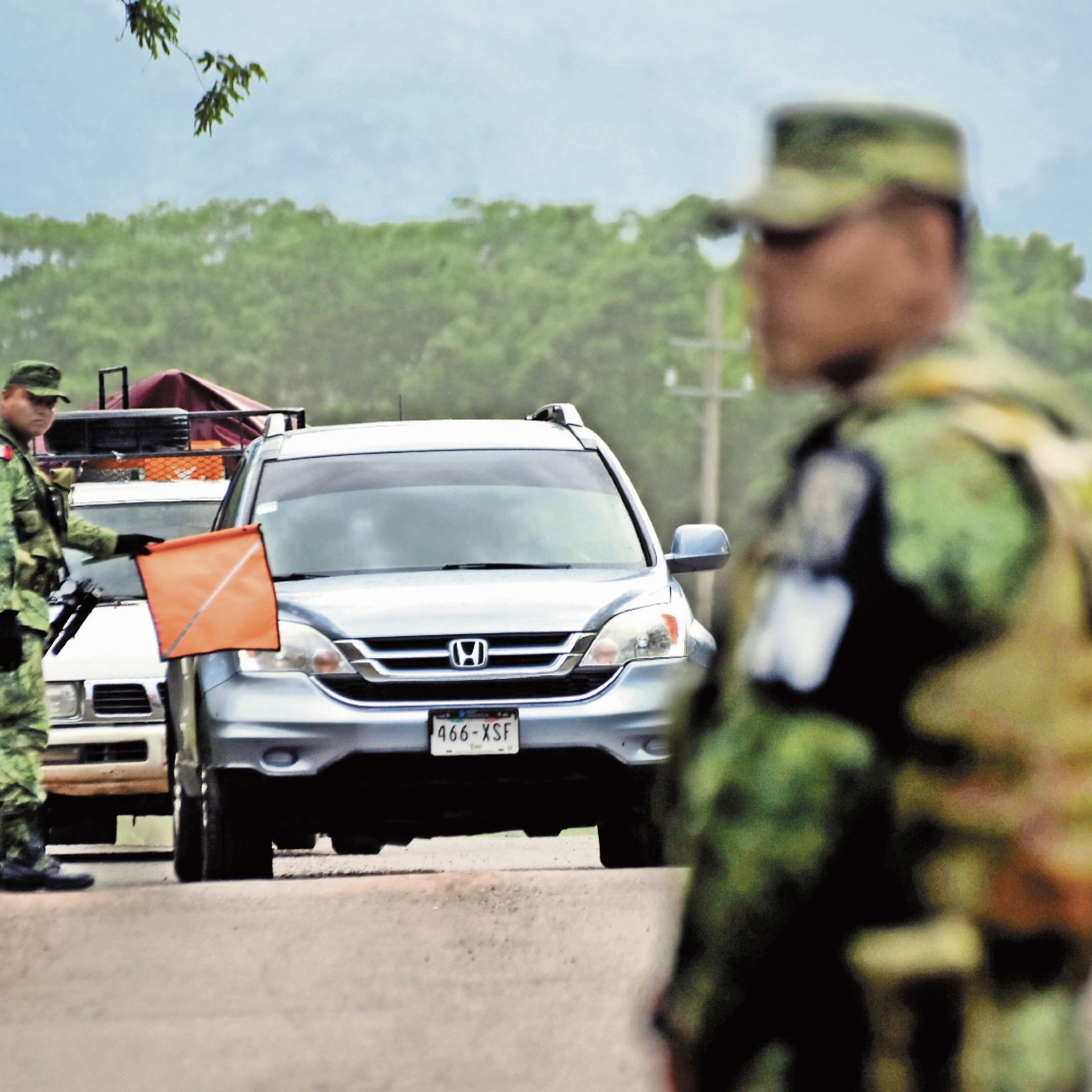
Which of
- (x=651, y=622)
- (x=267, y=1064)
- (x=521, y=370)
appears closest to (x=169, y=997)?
(x=267, y=1064)

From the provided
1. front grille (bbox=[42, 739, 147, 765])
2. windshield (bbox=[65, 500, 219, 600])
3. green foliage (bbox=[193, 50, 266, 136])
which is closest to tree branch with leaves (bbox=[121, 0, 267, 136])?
green foliage (bbox=[193, 50, 266, 136])

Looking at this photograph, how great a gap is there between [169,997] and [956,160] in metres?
5.24

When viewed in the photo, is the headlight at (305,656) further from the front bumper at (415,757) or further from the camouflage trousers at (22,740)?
the camouflage trousers at (22,740)

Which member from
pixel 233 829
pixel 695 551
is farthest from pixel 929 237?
pixel 695 551

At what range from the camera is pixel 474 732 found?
9.09 metres

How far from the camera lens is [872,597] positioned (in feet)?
7.29

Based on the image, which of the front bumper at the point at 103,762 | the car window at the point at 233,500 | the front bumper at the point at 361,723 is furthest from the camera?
the front bumper at the point at 103,762

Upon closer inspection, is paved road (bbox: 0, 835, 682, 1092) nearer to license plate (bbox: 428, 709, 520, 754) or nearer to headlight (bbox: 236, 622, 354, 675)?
license plate (bbox: 428, 709, 520, 754)

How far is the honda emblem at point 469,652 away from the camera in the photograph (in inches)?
361

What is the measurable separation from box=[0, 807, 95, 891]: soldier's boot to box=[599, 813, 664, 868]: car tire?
82.8 inches

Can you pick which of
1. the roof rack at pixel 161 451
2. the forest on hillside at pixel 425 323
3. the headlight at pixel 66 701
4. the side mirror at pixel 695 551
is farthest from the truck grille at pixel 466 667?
the forest on hillside at pixel 425 323

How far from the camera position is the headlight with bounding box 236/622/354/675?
29.8ft

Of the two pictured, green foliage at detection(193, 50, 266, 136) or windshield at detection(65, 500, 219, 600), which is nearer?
windshield at detection(65, 500, 219, 600)

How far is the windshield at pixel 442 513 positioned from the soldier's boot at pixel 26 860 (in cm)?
134
